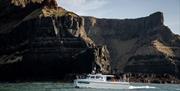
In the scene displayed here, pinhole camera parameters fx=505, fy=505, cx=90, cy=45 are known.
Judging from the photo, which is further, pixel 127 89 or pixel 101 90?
pixel 127 89

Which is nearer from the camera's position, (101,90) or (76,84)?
(101,90)

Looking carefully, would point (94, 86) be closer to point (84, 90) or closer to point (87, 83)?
point (87, 83)

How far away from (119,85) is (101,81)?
250 inches

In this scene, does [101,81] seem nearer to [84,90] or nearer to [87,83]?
[87,83]

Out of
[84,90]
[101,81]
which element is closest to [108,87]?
[101,81]

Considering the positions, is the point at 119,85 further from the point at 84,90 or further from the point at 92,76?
the point at 84,90

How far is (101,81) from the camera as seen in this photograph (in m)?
143

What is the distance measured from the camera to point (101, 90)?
132375 millimetres

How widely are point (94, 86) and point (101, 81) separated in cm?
246

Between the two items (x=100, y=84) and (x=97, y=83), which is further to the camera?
(x=100, y=84)

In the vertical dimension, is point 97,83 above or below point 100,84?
above

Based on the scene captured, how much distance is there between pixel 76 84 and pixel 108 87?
33.2 ft

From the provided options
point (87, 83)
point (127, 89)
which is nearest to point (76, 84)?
point (87, 83)

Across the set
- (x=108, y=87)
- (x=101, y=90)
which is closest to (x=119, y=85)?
→ (x=108, y=87)
